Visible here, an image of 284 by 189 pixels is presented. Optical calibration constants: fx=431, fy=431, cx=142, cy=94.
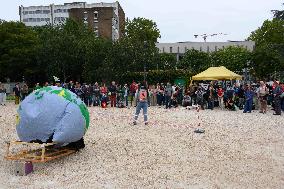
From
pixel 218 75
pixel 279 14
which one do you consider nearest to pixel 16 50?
pixel 218 75

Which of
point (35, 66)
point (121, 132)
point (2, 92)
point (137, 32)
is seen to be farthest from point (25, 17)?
point (121, 132)

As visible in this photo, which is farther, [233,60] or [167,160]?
[233,60]

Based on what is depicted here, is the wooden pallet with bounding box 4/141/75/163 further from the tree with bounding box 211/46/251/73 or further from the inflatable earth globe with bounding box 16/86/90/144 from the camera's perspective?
the tree with bounding box 211/46/251/73

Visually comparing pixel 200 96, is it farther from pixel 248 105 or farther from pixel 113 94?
pixel 113 94

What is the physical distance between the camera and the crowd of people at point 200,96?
23438 millimetres

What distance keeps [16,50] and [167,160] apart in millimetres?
49005

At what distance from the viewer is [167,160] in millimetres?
11078

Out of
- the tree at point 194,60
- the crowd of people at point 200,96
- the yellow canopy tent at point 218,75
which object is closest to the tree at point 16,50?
the tree at point 194,60

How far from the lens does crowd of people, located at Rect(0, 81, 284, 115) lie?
923 inches

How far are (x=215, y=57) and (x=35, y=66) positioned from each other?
27.6m

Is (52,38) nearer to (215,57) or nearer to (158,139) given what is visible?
(215,57)

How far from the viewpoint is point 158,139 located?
46.3 ft

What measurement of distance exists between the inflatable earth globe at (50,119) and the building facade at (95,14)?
250ft

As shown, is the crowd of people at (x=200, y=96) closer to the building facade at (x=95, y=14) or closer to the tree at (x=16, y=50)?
the tree at (x=16, y=50)
